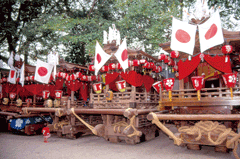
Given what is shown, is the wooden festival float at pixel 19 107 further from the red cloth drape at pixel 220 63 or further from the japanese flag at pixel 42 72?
the red cloth drape at pixel 220 63

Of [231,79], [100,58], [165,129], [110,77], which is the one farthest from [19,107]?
[231,79]

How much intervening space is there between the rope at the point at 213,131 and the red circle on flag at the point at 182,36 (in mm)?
3467

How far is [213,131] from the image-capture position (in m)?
7.59

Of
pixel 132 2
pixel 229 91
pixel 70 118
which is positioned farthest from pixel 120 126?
pixel 132 2

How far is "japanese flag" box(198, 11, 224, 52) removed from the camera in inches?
285

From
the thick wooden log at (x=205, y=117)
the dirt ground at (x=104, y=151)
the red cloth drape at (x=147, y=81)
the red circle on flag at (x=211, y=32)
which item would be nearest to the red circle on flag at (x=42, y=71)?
the dirt ground at (x=104, y=151)

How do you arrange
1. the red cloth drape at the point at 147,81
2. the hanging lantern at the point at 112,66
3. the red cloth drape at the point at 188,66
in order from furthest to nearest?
the red cloth drape at the point at 147,81, the hanging lantern at the point at 112,66, the red cloth drape at the point at 188,66

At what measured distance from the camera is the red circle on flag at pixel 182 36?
7.93 metres

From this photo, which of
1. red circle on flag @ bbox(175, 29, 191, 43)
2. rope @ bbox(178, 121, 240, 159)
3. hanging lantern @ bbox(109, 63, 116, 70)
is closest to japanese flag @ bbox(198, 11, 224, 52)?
red circle on flag @ bbox(175, 29, 191, 43)

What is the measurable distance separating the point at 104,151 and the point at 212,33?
678cm

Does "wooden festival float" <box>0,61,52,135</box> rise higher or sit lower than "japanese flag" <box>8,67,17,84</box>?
lower

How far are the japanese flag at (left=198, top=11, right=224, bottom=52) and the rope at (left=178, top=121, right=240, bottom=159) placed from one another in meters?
3.02

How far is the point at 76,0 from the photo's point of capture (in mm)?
18422

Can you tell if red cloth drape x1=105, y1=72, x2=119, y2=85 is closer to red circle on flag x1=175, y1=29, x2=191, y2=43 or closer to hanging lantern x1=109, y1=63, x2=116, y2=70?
hanging lantern x1=109, y1=63, x2=116, y2=70
